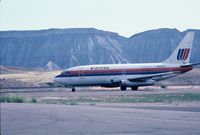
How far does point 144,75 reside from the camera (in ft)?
205

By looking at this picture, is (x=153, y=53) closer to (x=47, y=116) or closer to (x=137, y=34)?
(x=137, y=34)

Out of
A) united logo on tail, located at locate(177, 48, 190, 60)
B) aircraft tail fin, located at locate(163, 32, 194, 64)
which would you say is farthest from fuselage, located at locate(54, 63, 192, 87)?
united logo on tail, located at locate(177, 48, 190, 60)

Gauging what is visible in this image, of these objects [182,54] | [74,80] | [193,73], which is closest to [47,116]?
[74,80]

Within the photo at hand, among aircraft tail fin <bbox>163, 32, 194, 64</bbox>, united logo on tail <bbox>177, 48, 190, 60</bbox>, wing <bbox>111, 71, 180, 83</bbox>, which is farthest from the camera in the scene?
united logo on tail <bbox>177, 48, 190, 60</bbox>

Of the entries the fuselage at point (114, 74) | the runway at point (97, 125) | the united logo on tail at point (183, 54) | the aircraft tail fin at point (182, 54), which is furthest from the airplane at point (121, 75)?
the runway at point (97, 125)

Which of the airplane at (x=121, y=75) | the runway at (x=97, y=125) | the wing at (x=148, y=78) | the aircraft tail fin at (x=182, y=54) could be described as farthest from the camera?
the aircraft tail fin at (x=182, y=54)

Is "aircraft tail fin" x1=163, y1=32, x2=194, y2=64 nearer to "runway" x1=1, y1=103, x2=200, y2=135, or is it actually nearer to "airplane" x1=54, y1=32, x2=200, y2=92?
"airplane" x1=54, y1=32, x2=200, y2=92

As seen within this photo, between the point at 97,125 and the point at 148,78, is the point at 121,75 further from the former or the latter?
the point at 97,125

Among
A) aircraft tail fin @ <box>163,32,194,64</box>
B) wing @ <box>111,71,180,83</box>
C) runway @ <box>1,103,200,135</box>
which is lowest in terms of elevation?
runway @ <box>1,103,200,135</box>

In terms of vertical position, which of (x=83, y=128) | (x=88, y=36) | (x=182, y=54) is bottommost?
(x=83, y=128)

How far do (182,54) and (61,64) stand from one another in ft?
354

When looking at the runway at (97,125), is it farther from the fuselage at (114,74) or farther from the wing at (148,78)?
the wing at (148,78)

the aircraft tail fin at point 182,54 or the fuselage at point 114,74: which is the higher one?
the aircraft tail fin at point 182,54

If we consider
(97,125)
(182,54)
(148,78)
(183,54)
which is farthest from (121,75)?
(97,125)
